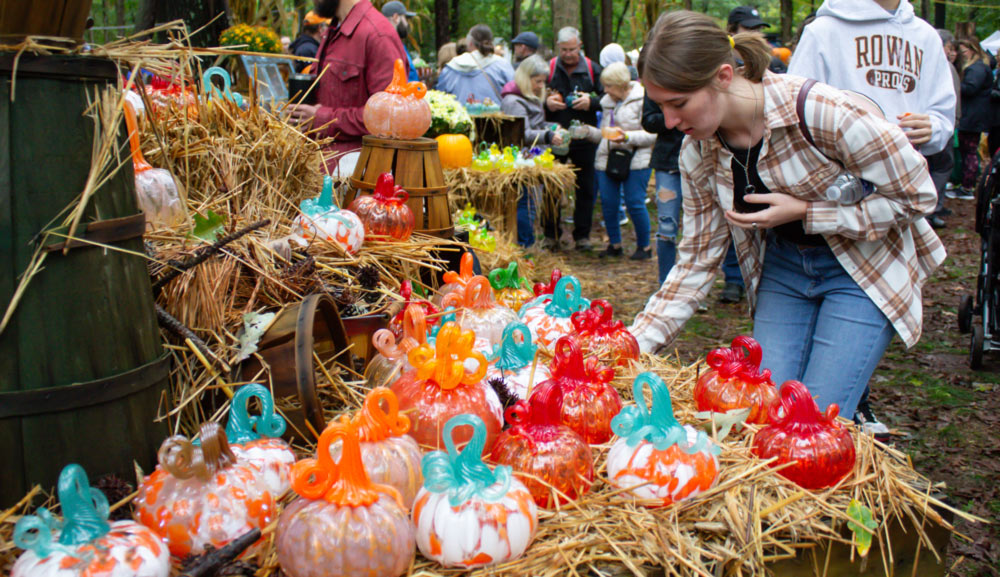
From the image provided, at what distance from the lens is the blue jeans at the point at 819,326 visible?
249cm

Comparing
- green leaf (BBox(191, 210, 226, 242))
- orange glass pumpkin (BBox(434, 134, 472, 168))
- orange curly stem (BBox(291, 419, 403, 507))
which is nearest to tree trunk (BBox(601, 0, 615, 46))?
orange glass pumpkin (BBox(434, 134, 472, 168))

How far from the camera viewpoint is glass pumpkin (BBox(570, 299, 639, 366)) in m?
2.67

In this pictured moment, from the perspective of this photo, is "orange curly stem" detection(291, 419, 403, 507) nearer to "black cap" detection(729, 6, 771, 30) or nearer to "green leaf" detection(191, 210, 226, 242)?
"green leaf" detection(191, 210, 226, 242)

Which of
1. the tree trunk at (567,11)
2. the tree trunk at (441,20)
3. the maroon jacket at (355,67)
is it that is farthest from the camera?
the tree trunk at (441,20)

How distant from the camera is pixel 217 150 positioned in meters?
2.98

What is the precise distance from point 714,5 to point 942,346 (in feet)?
86.5

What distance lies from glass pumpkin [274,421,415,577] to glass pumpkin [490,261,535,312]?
187cm

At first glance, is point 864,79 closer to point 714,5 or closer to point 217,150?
point 217,150

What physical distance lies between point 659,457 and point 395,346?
83cm

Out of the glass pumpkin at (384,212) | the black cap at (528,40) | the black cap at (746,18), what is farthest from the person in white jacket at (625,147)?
the glass pumpkin at (384,212)

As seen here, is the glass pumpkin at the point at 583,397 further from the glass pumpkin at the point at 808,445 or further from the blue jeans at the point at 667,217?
the blue jeans at the point at 667,217

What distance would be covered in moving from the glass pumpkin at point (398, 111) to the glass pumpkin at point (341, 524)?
2263mm

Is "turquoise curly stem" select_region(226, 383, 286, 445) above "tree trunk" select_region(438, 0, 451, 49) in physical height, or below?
below

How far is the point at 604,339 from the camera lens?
8.83ft
